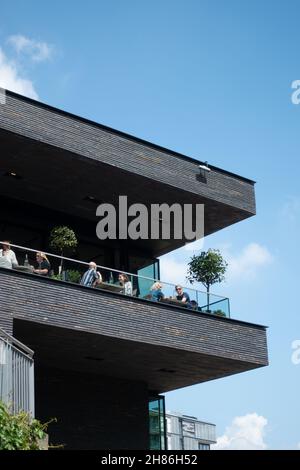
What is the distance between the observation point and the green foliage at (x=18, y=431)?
11.1 m

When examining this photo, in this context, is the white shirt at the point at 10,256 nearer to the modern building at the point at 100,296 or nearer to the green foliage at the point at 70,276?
the modern building at the point at 100,296

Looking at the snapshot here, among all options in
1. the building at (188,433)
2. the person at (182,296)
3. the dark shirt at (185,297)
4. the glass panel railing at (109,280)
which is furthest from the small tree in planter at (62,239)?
the building at (188,433)

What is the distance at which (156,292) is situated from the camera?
20016 millimetres

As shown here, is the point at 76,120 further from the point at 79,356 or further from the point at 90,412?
the point at 90,412

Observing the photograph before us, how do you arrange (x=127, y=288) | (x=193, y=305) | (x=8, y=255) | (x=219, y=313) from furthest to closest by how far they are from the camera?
(x=219, y=313), (x=193, y=305), (x=127, y=288), (x=8, y=255)

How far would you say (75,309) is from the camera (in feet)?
60.0

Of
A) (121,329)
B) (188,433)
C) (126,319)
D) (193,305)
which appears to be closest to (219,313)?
(193,305)

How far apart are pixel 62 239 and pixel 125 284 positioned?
7.24ft

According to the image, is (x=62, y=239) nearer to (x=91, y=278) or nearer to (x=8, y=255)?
(x=91, y=278)

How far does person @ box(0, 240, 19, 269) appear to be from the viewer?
699 inches

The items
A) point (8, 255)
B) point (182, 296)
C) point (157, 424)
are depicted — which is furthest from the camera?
point (157, 424)

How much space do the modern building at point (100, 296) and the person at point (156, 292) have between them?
0.16 m

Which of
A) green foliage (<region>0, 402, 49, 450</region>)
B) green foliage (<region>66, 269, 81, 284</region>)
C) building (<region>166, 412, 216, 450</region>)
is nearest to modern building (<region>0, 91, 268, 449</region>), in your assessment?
green foliage (<region>66, 269, 81, 284</region>)
